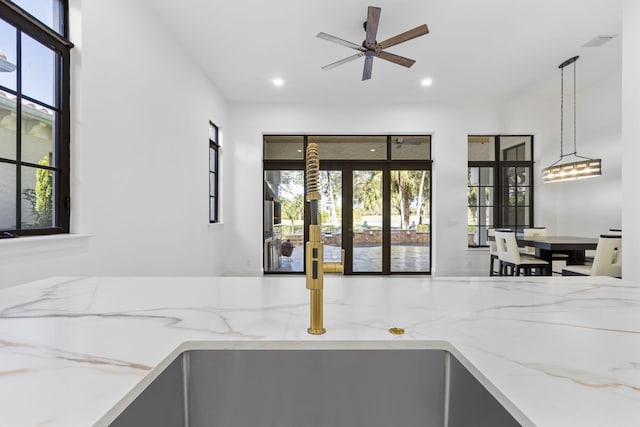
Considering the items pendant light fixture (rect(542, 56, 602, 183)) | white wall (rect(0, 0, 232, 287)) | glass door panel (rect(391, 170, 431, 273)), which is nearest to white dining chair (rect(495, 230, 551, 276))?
pendant light fixture (rect(542, 56, 602, 183))

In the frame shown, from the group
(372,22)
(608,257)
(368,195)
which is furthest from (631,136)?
(368,195)

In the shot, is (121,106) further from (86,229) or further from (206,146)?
(206,146)

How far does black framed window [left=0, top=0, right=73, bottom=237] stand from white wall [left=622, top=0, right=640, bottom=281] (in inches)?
139

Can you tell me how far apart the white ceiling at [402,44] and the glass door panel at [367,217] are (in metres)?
1.42

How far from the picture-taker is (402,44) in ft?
12.3

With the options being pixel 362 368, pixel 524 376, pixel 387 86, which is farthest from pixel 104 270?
pixel 387 86

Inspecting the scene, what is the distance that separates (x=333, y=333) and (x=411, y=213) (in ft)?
17.5

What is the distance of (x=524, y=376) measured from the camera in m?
0.54

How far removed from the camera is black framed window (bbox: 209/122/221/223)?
5094 mm

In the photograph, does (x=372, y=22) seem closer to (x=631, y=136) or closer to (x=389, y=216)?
(x=631, y=136)

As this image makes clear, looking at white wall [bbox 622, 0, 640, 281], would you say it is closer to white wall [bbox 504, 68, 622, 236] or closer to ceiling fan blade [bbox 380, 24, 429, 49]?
ceiling fan blade [bbox 380, 24, 429, 49]

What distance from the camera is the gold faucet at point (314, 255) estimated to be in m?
0.74

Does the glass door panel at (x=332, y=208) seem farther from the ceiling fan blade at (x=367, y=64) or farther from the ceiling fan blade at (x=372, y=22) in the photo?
the ceiling fan blade at (x=372, y=22)

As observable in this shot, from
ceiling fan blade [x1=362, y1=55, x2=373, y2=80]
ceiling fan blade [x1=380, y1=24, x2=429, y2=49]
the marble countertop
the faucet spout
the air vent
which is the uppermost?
the air vent
